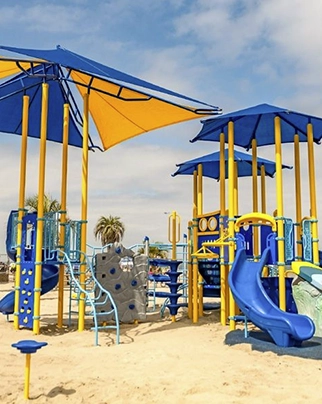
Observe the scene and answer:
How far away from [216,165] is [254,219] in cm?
547

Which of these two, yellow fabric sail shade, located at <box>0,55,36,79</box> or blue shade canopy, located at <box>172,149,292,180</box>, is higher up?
yellow fabric sail shade, located at <box>0,55,36,79</box>

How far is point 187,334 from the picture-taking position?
9219 mm

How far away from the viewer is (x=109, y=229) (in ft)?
133

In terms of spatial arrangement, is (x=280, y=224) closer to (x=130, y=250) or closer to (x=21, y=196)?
(x=130, y=250)

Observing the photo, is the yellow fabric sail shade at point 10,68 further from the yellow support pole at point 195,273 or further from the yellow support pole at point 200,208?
the yellow support pole at point 195,273

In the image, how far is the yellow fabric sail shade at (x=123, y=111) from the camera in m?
10.2

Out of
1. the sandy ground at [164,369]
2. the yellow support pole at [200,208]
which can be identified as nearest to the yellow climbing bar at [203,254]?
the yellow support pole at [200,208]

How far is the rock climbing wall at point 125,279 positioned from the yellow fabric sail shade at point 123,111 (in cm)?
320

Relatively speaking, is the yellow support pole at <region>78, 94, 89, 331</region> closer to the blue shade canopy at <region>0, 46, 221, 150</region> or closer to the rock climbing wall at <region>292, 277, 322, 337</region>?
the blue shade canopy at <region>0, 46, 221, 150</region>

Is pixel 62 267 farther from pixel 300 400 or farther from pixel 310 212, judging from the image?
pixel 300 400

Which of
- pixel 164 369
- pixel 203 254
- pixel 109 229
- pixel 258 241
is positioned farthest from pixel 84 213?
pixel 109 229

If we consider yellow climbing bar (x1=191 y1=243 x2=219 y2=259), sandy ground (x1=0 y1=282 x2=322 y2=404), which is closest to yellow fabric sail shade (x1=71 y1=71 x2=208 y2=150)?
yellow climbing bar (x1=191 y1=243 x2=219 y2=259)

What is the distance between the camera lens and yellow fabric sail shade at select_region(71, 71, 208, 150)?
10227mm

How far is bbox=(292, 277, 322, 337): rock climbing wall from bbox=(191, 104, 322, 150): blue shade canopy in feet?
11.0
